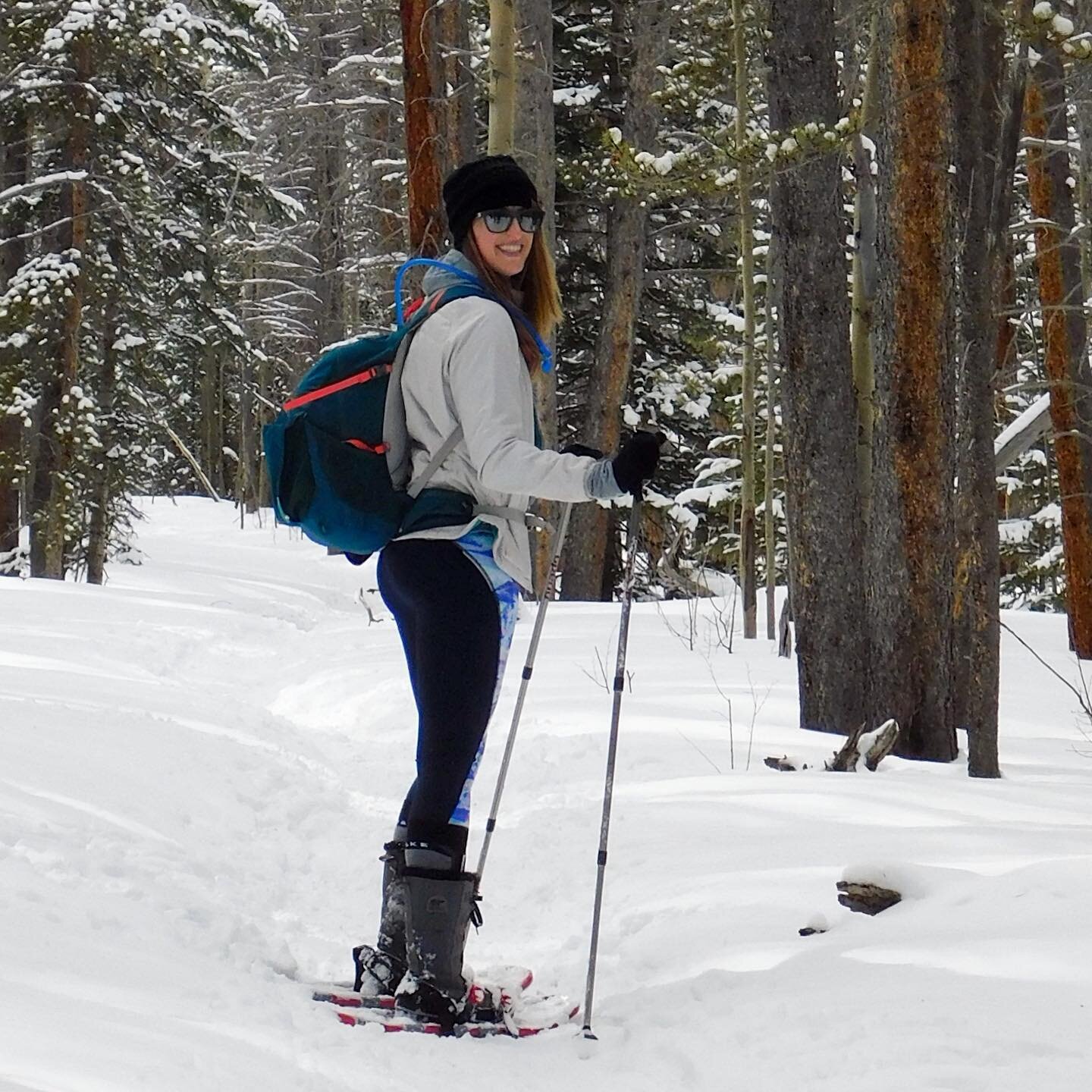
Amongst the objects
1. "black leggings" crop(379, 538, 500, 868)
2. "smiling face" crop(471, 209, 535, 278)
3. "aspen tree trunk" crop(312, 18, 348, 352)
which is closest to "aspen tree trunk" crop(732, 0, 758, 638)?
"smiling face" crop(471, 209, 535, 278)

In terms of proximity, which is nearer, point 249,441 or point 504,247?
point 504,247

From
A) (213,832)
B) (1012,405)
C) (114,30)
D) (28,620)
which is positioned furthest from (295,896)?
(1012,405)

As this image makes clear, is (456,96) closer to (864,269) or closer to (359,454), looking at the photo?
(864,269)

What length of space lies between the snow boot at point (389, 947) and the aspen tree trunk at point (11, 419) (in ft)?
44.6

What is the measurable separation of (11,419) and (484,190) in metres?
14.3

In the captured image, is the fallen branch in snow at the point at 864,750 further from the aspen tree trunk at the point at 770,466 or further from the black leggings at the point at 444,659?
the aspen tree trunk at the point at 770,466

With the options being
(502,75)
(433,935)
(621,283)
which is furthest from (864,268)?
(621,283)

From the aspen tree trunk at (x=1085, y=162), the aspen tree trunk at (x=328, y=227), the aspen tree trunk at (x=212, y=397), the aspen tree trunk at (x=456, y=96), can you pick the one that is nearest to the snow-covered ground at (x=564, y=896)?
the aspen tree trunk at (x=456, y=96)

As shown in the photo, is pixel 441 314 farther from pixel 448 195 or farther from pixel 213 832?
pixel 213 832

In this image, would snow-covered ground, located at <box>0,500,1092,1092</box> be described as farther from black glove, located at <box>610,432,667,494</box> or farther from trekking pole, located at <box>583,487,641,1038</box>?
black glove, located at <box>610,432,667,494</box>

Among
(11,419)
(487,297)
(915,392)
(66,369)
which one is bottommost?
(487,297)

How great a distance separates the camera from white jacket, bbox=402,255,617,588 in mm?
3471

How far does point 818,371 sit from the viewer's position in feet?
25.4

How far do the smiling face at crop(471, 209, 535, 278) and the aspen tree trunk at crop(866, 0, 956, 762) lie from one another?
3.60 metres
